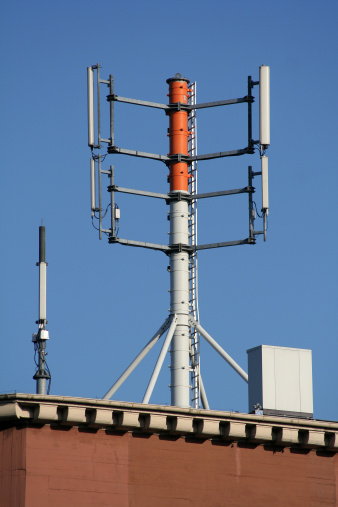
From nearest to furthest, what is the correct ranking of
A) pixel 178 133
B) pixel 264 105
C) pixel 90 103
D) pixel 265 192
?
pixel 265 192 < pixel 264 105 < pixel 90 103 < pixel 178 133

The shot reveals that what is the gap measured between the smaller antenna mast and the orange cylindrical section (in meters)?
9.88

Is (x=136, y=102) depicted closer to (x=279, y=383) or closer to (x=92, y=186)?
(x=92, y=186)

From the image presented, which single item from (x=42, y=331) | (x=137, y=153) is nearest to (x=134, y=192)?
(x=137, y=153)

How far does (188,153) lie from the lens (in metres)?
55.7

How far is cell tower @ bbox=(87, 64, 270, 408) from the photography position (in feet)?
171

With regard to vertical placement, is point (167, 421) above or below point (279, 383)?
below

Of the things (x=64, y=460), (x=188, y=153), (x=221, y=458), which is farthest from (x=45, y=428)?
(x=188, y=153)

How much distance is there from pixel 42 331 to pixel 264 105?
12.9 m

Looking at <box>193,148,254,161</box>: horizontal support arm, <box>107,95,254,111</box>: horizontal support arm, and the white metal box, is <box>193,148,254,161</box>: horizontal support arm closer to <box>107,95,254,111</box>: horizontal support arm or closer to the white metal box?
<box>107,95,254,111</box>: horizontal support arm

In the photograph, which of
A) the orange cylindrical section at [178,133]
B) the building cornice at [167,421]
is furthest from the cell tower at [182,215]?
the building cornice at [167,421]

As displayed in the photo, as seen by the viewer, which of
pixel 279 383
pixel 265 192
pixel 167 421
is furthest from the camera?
pixel 265 192

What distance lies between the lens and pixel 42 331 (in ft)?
145

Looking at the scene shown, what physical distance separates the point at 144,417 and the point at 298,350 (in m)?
7.86

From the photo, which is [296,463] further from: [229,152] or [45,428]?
[229,152]
